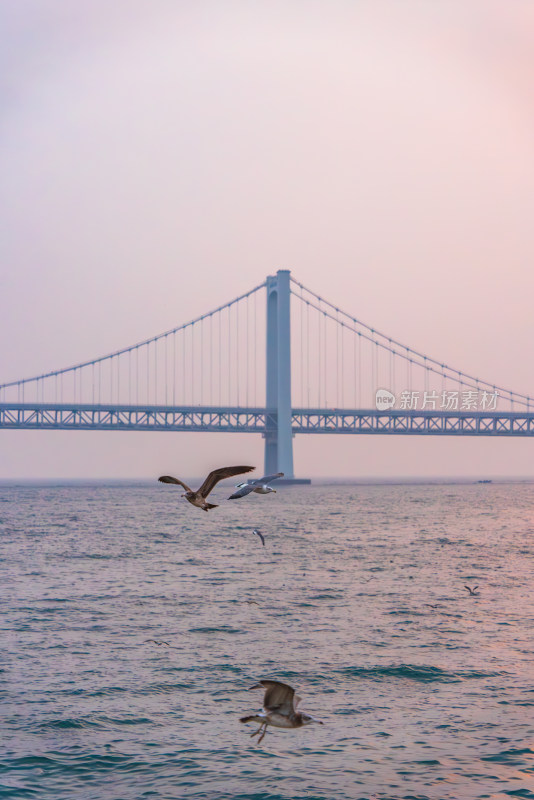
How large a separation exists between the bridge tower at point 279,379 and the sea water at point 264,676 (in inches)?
2235

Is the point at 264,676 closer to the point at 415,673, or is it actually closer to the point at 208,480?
the point at 415,673

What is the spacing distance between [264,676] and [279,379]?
7848 centimetres

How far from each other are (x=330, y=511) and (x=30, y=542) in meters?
31.1

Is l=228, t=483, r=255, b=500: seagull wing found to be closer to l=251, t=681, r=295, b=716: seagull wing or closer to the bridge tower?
l=251, t=681, r=295, b=716: seagull wing

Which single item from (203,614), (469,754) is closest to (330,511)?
(203,614)

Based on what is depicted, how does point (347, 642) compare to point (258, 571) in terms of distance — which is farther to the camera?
point (258, 571)

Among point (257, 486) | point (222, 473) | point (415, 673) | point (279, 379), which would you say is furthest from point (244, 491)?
point (279, 379)

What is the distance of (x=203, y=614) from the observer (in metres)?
21.2

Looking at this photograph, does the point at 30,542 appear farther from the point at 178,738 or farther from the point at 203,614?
the point at 178,738

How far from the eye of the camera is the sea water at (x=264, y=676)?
36.0 feet

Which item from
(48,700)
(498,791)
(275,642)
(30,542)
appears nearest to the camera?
(498,791)

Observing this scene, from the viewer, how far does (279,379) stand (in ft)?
307

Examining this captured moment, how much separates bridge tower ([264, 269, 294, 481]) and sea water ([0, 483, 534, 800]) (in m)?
56.8

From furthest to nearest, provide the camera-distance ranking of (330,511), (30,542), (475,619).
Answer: (330,511)
(30,542)
(475,619)
